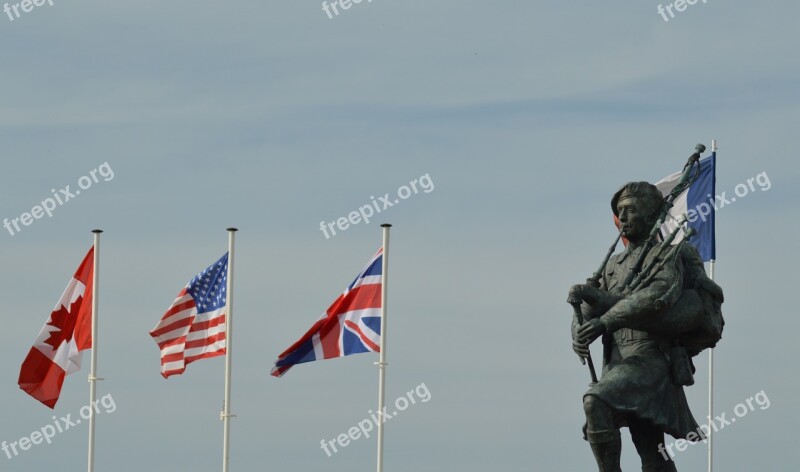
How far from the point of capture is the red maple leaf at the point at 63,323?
27.0 m

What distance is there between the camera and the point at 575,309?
57.0 feet

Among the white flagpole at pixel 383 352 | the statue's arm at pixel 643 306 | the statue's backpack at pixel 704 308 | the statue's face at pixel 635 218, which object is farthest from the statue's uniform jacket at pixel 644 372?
the white flagpole at pixel 383 352

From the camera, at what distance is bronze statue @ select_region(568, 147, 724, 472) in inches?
670

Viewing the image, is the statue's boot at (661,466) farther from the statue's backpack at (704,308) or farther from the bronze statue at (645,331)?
the statue's backpack at (704,308)

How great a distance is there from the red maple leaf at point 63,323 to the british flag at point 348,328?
3.20 meters

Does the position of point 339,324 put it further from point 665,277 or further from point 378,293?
point 665,277

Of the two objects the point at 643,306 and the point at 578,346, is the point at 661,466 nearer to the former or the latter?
the point at 578,346

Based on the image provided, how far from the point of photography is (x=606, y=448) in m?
17.0

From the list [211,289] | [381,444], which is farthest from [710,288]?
[211,289]

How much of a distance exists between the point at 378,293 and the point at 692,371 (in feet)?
29.8

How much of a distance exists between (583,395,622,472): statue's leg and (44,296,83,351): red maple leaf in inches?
465

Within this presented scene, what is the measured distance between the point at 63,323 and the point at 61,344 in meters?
0.30

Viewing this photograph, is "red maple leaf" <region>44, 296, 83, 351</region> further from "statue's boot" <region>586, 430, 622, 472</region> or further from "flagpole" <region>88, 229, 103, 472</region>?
"statue's boot" <region>586, 430, 622, 472</region>

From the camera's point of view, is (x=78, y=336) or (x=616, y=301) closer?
(x=616, y=301)
